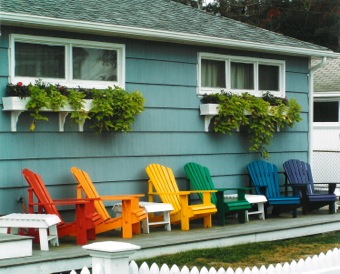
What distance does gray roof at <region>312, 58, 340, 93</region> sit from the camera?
1988 cm

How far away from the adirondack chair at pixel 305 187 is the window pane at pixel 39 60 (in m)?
3.98

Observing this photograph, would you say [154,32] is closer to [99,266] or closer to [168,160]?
[168,160]

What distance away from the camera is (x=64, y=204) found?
8164 millimetres

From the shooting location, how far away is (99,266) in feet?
17.0

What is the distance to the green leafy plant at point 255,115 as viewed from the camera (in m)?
10.8

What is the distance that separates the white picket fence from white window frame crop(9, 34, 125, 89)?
3.65m

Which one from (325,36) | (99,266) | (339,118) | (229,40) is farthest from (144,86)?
(325,36)

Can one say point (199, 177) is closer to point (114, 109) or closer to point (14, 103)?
point (114, 109)

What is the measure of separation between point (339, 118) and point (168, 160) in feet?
35.2

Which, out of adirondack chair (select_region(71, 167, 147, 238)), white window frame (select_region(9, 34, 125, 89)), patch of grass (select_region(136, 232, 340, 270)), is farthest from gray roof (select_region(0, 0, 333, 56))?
patch of grass (select_region(136, 232, 340, 270))

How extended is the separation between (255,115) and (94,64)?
290 centimetres

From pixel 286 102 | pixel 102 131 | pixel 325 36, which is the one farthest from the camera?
pixel 325 36

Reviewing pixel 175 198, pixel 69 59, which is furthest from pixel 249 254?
pixel 69 59

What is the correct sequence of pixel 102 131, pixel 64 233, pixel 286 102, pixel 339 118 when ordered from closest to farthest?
pixel 64 233, pixel 102 131, pixel 286 102, pixel 339 118
